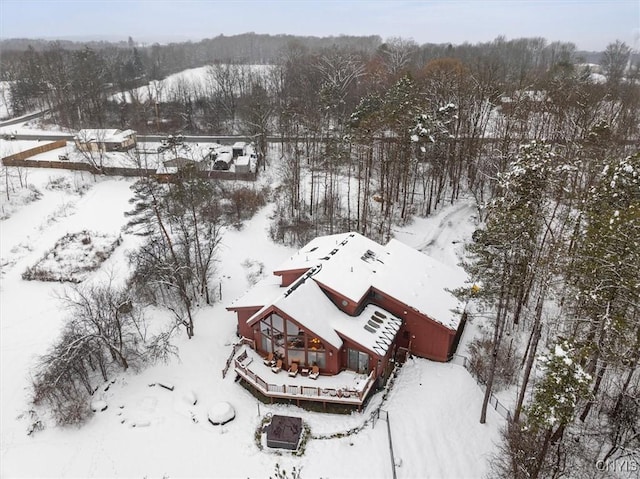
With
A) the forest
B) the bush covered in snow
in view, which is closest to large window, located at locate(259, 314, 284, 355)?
the forest

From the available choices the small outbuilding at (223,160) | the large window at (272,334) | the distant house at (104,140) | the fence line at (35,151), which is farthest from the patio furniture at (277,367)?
the fence line at (35,151)

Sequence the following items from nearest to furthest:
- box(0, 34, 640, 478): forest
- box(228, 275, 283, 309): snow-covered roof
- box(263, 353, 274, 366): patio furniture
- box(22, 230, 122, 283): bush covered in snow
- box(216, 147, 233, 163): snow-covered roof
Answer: box(0, 34, 640, 478): forest
box(263, 353, 274, 366): patio furniture
box(228, 275, 283, 309): snow-covered roof
box(22, 230, 122, 283): bush covered in snow
box(216, 147, 233, 163): snow-covered roof

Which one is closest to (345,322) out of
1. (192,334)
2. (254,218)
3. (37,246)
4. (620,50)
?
(192,334)

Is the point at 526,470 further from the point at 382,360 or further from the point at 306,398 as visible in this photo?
the point at 306,398

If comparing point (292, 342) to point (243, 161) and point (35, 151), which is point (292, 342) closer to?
point (243, 161)

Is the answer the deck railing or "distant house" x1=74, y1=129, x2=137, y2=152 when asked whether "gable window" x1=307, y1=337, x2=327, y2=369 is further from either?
"distant house" x1=74, y1=129, x2=137, y2=152

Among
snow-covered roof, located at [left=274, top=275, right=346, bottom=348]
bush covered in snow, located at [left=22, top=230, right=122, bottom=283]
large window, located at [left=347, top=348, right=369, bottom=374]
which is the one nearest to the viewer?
snow-covered roof, located at [left=274, top=275, right=346, bottom=348]
